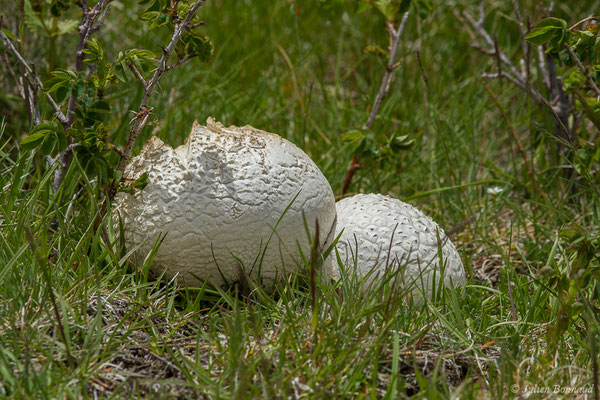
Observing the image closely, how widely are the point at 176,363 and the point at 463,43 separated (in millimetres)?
3971

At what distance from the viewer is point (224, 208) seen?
83.1 inches

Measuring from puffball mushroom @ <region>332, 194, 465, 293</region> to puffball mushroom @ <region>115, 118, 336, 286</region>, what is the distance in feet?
0.48

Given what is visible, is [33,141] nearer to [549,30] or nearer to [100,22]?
[100,22]

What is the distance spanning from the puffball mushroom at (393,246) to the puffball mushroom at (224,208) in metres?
0.15

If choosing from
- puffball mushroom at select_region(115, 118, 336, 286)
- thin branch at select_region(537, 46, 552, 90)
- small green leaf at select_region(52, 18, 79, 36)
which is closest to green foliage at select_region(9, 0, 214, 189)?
puffball mushroom at select_region(115, 118, 336, 286)

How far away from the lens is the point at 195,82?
4086mm

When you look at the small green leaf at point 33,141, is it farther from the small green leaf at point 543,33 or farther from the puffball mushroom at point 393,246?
the small green leaf at point 543,33

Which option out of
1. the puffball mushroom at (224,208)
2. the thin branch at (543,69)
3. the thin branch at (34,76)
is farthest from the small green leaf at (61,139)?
the thin branch at (543,69)

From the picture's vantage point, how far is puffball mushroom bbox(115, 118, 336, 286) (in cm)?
212

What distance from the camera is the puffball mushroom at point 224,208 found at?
212cm

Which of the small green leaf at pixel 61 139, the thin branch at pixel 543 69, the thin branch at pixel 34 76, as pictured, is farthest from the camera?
the thin branch at pixel 543 69

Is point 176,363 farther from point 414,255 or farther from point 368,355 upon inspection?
point 414,255

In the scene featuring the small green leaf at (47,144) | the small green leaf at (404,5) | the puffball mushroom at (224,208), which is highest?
the small green leaf at (404,5)

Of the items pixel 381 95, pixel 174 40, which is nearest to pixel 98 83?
pixel 174 40
